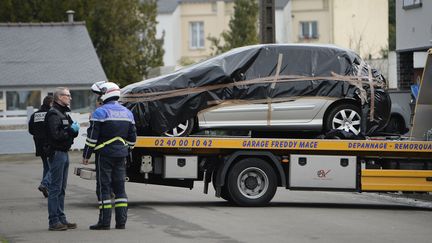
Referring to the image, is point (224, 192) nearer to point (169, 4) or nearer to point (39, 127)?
point (39, 127)

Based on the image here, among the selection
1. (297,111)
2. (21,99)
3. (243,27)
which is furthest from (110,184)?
(243,27)

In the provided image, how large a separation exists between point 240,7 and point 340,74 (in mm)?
46462

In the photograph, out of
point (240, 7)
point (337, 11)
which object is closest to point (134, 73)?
point (240, 7)

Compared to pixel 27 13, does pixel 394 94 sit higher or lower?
lower

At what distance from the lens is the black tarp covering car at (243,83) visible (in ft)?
57.0

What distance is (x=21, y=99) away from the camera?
42.5 m

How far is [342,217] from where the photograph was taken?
15781 mm

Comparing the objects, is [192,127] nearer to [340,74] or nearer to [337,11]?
[340,74]

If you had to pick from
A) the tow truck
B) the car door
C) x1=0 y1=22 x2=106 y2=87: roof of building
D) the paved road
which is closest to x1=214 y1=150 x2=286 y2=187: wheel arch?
the tow truck

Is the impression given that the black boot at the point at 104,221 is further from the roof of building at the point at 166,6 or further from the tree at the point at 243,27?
the roof of building at the point at 166,6

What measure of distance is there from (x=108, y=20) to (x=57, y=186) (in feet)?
123

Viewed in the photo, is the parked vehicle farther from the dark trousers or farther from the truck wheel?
the dark trousers

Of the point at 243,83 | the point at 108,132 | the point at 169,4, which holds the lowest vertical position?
the point at 108,132

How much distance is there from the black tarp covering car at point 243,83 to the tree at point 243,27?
45.0 metres
